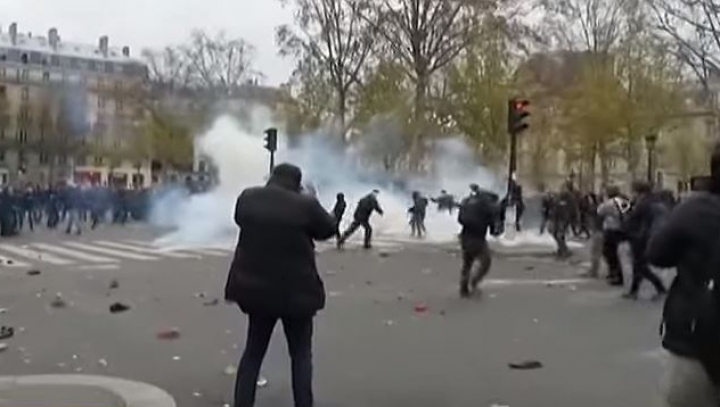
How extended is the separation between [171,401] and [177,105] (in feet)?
221

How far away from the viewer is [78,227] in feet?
113

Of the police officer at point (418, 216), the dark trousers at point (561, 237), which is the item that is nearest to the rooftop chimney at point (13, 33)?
the police officer at point (418, 216)

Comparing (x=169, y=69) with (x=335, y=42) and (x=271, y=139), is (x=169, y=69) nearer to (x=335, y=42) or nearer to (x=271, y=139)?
(x=335, y=42)

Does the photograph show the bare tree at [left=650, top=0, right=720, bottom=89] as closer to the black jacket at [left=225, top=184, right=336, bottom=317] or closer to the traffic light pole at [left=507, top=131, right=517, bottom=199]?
the traffic light pole at [left=507, top=131, right=517, bottom=199]

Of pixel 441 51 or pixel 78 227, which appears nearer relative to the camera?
pixel 78 227

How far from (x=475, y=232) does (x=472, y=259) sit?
36cm

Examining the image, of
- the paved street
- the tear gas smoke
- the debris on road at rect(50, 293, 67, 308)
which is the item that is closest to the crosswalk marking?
the tear gas smoke

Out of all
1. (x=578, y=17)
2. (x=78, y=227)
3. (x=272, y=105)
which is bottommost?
(x=78, y=227)

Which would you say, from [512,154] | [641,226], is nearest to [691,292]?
[641,226]

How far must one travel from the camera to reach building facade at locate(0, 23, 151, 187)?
229 ft

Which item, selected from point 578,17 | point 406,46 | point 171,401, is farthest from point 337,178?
point 171,401

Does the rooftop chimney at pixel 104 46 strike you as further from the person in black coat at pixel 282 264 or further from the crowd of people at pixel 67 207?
the person in black coat at pixel 282 264

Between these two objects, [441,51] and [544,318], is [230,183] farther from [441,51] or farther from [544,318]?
[544,318]

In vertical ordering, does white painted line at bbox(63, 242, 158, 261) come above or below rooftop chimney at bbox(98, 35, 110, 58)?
below
